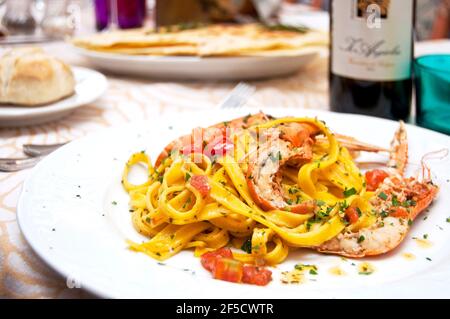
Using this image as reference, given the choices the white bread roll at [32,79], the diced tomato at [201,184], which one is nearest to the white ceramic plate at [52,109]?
the white bread roll at [32,79]

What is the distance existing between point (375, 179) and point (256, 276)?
0.58 metres

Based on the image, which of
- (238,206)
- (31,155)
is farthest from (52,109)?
(238,206)

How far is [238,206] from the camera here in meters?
1.26

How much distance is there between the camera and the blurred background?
3.59 metres

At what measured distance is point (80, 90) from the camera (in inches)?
86.7

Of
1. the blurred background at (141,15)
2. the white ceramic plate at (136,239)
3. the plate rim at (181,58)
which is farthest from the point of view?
the blurred background at (141,15)

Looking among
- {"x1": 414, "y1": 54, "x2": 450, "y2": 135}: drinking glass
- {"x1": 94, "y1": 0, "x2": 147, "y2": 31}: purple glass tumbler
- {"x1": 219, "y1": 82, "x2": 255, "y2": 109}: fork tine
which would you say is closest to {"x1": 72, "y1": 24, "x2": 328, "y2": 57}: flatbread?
{"x1": 219, "y1": 82, "x2": 255, "y2": 109}: fork tine

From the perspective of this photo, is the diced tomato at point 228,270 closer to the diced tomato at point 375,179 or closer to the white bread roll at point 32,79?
the diced tomato at point 375,179

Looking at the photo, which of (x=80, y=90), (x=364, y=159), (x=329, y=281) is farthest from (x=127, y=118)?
(x=329, y=281)

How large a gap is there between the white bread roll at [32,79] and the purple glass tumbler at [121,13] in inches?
72.0

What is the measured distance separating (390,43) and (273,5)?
243 centimetres

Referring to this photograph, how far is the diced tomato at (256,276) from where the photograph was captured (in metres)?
1.04

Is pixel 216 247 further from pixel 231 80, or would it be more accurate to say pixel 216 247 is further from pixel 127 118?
pixel 231 80

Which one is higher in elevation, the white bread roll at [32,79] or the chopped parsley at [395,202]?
the white bread roll at [32,79]
